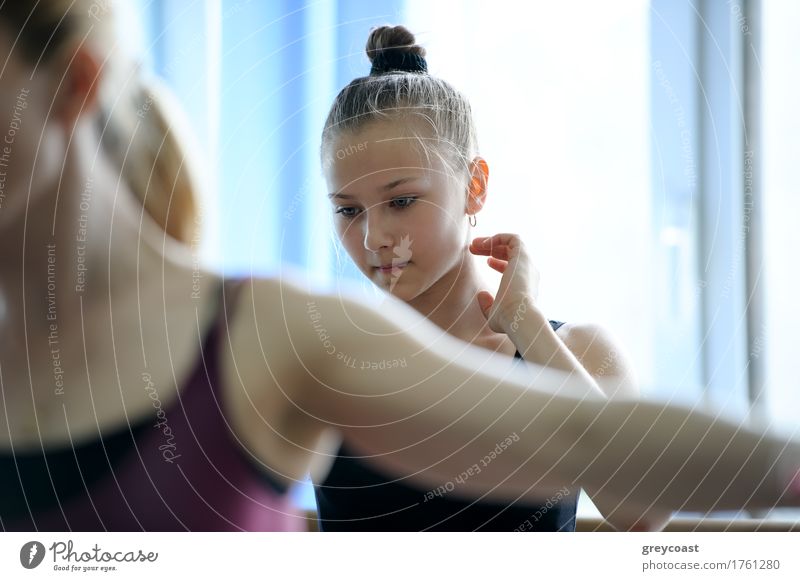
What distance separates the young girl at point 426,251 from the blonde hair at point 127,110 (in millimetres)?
90

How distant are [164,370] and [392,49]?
0.77 ft

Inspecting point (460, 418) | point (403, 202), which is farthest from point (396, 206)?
point (460, 418)

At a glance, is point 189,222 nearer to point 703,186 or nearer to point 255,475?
point 255,475

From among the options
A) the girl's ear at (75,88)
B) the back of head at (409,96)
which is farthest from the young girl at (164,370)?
the back of head at (409,96)

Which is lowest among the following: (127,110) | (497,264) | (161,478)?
(161,478)

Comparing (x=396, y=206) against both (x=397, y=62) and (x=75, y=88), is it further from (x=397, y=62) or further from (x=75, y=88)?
(x=75, y=88)

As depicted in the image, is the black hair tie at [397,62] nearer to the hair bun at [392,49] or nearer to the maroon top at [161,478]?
the hair bun at [392,49]

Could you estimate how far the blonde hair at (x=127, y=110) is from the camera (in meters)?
0.43

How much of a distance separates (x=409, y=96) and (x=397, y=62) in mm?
22

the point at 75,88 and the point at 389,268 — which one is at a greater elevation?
the point at 75,88

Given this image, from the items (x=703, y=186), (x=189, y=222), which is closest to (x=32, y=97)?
(x=189, y=222)

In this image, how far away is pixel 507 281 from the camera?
18.7 inches

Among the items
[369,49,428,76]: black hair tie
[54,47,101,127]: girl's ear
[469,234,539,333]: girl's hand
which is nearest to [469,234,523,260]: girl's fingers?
[469,234,539,333]: girl's hand

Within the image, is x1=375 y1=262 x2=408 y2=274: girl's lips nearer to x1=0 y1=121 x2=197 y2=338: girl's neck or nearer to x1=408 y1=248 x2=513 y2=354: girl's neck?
x1=408 y1=248 x2=513 y2=354: girl's neck
